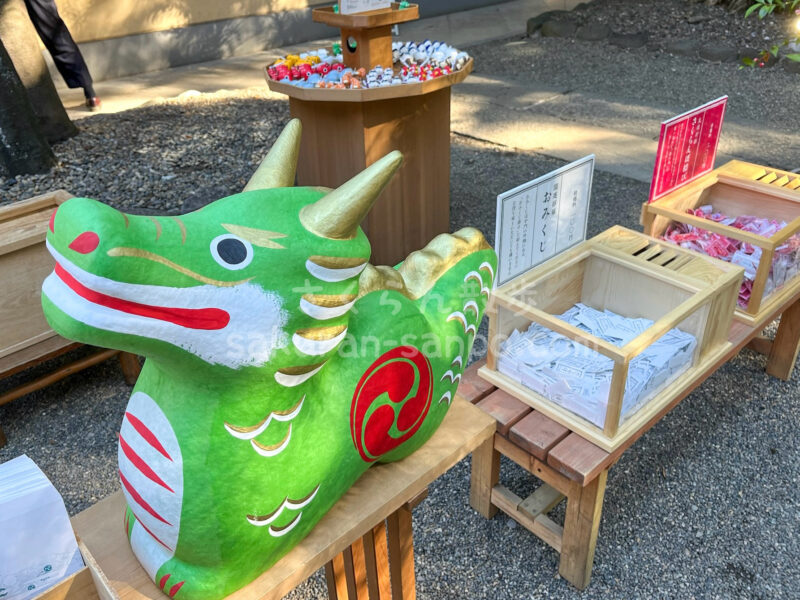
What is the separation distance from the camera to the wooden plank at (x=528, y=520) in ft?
7.29

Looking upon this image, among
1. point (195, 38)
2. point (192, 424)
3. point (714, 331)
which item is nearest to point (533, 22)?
point (195, 38)

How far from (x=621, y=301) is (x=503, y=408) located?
26.3 inches

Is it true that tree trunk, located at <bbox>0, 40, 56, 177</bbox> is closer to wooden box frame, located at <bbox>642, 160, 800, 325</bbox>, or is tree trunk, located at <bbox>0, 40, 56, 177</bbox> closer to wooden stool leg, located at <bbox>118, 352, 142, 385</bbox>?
wooden stool leg, located at <bbox>118, 352, 142, 385</bbox>

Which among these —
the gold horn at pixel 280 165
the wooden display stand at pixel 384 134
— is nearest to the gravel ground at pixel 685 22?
the wooden display stand at pixel 384 134

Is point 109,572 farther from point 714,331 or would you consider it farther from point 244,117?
point 244,117

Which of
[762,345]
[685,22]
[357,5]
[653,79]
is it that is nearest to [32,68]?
[357,5]

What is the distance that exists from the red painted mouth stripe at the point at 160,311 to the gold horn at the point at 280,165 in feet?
0.99

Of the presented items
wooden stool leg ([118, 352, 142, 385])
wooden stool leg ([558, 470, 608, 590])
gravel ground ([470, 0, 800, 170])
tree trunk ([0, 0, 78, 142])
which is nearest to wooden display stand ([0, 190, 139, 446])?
wooden stool leg ([118, 352, 142, 385])

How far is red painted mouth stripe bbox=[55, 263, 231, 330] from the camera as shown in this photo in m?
0.98

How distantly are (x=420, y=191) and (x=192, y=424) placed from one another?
292cm

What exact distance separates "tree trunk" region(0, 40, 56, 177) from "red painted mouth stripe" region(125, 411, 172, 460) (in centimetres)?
391

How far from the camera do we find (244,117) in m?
6.02

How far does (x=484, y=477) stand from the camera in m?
2.38

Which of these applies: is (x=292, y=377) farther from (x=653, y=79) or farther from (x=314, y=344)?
(x=653, y=79)
